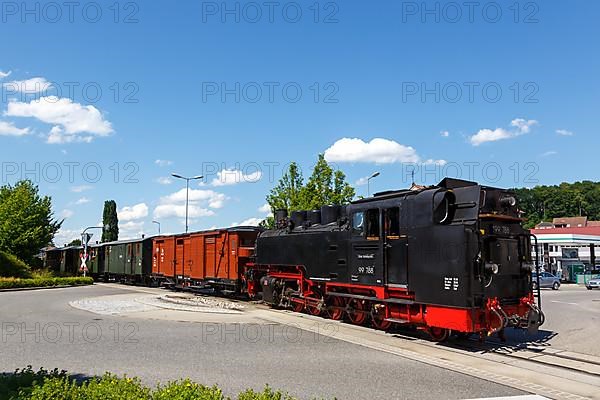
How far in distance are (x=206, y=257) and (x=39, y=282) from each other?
15169 mm

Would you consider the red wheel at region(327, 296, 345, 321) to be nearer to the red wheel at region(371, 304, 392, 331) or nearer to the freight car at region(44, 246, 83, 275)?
the red wheel at region(371, 304, 392, 331)

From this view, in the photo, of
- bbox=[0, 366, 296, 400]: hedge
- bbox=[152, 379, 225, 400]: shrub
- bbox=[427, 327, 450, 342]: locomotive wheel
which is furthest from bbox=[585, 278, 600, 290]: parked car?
bbox=[152, 379, 225, 400]: shrub

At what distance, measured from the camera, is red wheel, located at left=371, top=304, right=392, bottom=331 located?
1301 cm

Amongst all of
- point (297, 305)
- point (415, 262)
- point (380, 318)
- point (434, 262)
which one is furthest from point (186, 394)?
point (297, 305)

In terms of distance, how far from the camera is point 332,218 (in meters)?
16.5

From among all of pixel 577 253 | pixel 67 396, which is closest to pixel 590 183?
pixel 577 253

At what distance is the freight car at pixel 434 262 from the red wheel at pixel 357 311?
0.09 ft

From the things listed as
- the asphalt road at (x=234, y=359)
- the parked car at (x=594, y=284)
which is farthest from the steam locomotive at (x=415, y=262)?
the parked car at (x=594, y=284)

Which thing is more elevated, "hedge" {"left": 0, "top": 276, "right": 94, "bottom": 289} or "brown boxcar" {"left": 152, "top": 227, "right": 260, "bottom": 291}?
"brown boxcar" {"left": 152, "top": 227, "right": 260, "bottom": 291}

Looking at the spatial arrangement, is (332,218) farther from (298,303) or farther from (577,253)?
(577,253)

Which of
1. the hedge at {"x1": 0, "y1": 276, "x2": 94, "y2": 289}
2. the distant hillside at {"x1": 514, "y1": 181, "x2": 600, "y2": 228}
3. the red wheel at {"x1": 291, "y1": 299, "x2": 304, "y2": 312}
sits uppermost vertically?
the distant hillside at {"x1": 514, "y1": 181, "x2": 600, "y2": 228}

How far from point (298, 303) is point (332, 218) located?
10.9ft

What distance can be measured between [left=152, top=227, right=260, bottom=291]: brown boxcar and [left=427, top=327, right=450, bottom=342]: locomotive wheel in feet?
36.4

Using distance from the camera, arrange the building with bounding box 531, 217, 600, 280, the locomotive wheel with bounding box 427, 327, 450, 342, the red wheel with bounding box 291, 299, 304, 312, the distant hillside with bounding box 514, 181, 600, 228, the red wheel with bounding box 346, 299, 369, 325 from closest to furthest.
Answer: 1. the locomotive wheel with bounding box 427, 327, 450, 342
2. the red wheel with bounding box 346, 299, 369, 325
3. the red wheel with bounding box 291, 299, 304, 312
4. the building with bounding box 531, 217, 600, 280
5. the distant hillside with bounding box 514, 181, 600, 228
